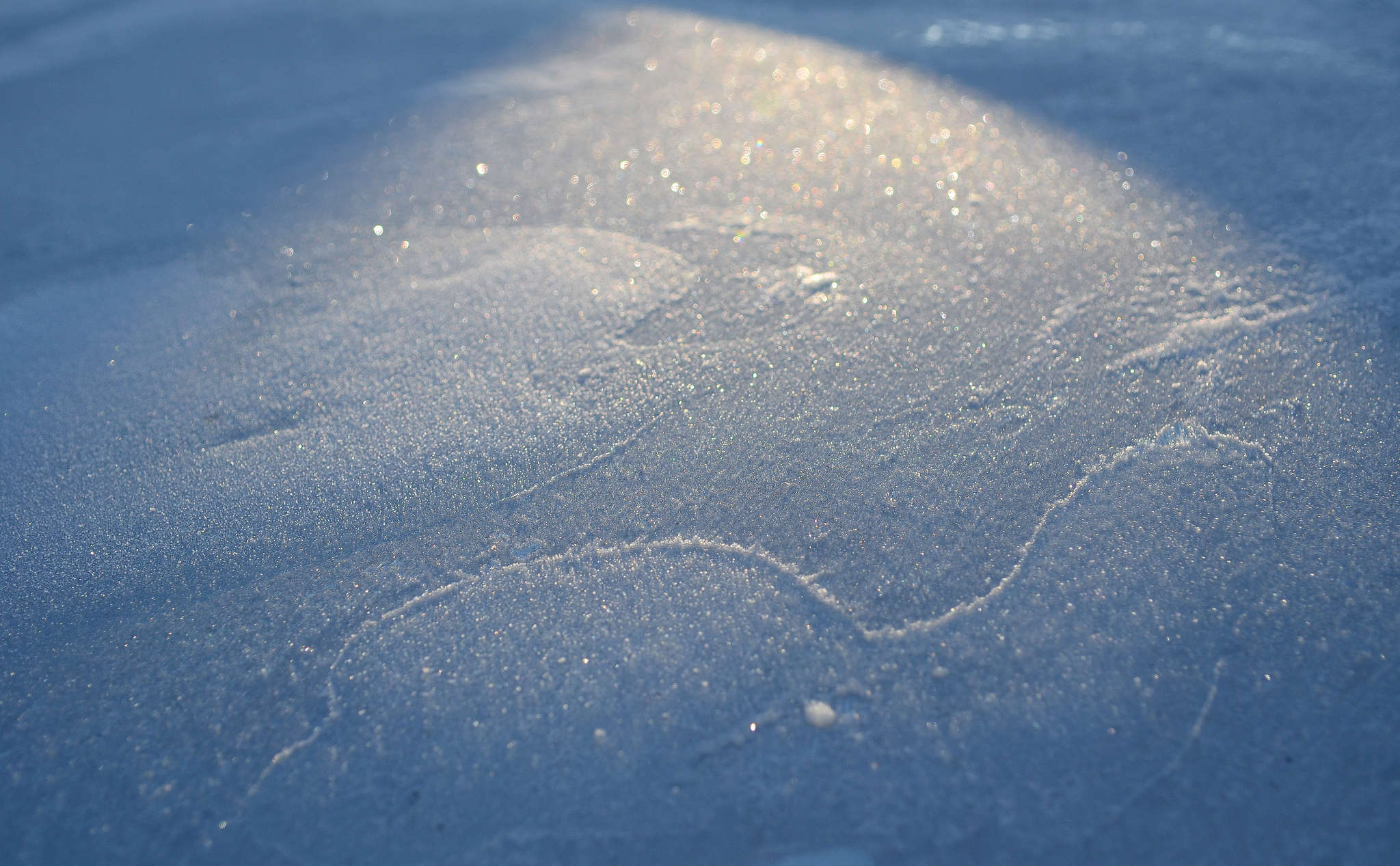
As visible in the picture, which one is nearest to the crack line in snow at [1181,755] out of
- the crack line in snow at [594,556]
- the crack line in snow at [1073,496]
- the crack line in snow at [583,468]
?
the crack line in snow at [1073,496]

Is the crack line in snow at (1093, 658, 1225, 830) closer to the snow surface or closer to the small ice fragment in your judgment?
the snow surface

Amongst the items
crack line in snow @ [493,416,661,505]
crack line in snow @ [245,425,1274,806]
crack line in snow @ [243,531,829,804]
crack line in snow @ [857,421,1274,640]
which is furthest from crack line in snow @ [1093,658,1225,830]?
crack line in snow @ [493,416,661,505]

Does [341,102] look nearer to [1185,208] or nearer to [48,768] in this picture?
[48,768]

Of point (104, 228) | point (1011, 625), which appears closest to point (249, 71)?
point (104, 228)

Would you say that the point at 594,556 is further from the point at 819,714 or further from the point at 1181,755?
the point at 1181,755

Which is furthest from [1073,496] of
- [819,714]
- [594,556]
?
[594,556]

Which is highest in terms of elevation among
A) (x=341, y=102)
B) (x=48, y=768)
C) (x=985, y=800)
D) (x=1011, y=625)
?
(x=341, y=102)

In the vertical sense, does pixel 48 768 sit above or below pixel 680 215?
below
